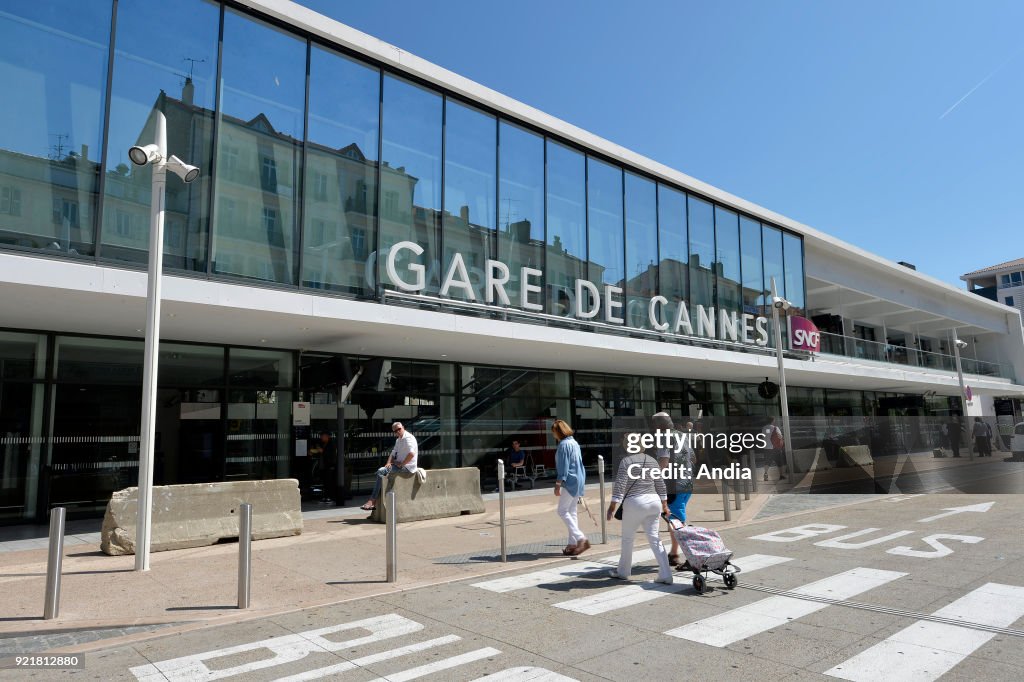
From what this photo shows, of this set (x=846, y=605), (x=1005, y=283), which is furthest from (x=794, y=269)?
(x=1005, y=283)

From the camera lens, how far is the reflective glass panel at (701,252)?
22.8m

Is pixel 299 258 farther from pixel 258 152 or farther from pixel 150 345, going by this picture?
pixel 150 345

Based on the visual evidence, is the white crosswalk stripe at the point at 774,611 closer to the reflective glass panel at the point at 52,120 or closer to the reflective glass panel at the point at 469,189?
the reflective glass panel at the point at 469,189

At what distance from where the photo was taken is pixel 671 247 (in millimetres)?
22156

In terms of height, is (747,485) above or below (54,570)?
below

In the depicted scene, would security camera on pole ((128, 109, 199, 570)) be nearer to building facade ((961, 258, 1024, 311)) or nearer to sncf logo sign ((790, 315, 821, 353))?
sncf logo sign ((790, 315, 821, 353))

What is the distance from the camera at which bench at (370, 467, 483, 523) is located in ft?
41.4

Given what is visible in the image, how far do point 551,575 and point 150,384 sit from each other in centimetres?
549

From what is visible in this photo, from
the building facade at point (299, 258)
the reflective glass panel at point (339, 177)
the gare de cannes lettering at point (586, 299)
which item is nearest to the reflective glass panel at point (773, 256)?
the gare de cannes lettering at point (586, 299)

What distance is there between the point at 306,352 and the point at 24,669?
11.3 m

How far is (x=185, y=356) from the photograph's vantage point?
1449 centimetres

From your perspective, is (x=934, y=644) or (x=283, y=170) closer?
(x=934, y=644)

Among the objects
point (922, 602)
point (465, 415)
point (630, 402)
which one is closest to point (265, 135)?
point (465, 415)

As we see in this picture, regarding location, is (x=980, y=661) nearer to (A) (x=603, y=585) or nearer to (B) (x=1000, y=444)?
(A) (x=603, y=585)
